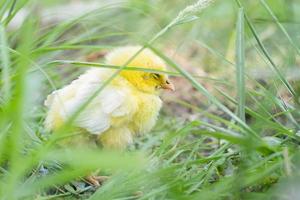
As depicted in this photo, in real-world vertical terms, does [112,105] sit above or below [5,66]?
below

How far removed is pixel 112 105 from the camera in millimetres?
1939

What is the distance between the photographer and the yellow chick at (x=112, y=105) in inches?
75.7

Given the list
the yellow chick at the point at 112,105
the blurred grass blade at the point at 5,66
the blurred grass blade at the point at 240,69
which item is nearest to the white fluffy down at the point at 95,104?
the yellow chick at the point at 112,105

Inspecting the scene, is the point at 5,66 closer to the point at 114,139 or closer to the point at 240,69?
the point at 114,139

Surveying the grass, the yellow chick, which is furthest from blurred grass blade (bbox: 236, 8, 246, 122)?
the yellow chick

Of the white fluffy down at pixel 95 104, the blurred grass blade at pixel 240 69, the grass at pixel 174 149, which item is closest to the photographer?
the grass at pixel 174 149

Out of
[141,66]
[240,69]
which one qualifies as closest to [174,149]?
[141,66]

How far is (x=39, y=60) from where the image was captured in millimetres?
2547

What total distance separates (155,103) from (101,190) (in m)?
0.55

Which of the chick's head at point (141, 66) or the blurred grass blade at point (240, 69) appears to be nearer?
the blurred grass blade at point (240, 69)

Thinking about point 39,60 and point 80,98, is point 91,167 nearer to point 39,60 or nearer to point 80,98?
point 80,98

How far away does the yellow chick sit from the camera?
192cm

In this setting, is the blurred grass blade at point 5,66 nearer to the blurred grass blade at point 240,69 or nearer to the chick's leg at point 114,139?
the chick's leg at point 114,139

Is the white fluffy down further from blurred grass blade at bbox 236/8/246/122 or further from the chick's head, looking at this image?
blurred grass blade at bbox 236/8/246/122
